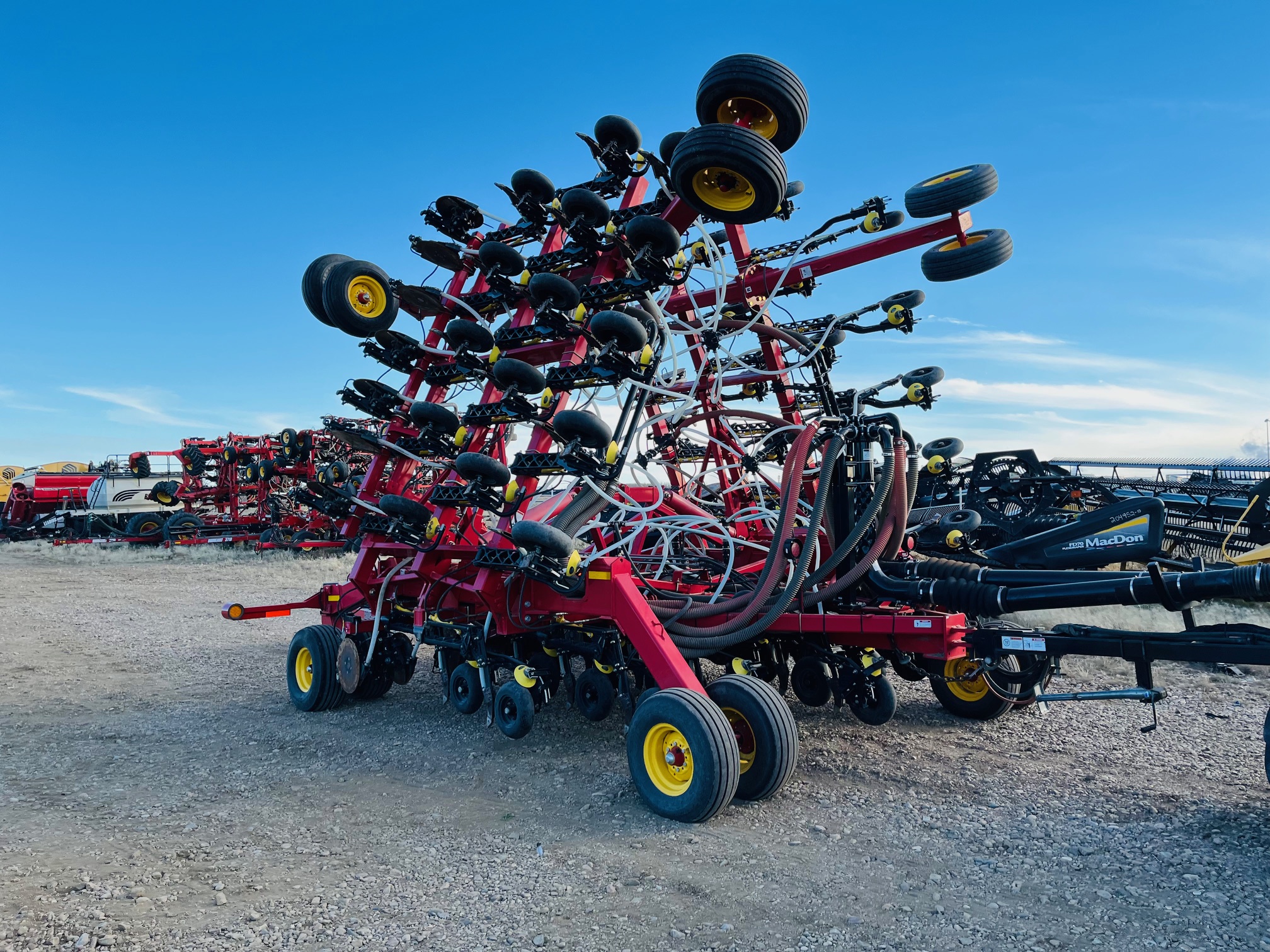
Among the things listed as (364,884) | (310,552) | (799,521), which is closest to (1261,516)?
(799,521)

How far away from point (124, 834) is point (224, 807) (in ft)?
1.68

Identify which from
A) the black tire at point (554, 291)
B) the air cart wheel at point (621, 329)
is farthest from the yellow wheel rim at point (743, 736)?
the black tire at point (554, 291)

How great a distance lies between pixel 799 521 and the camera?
6.79 m

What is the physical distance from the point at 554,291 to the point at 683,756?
3089 mm

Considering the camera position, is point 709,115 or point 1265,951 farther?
point 709,115

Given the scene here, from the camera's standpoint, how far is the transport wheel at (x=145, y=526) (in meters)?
23.8

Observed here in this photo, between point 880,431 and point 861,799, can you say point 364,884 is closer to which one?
point 861,799

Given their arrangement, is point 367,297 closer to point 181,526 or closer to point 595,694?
point 595,694

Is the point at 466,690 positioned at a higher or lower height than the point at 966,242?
lower

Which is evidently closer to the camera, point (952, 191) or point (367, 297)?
point (952, 191)

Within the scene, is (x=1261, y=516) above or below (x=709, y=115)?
below

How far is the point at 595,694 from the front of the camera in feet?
19.1

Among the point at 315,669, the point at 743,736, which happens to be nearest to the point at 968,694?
the point at 743,736

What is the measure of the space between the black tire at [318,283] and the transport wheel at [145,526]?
2050cm
